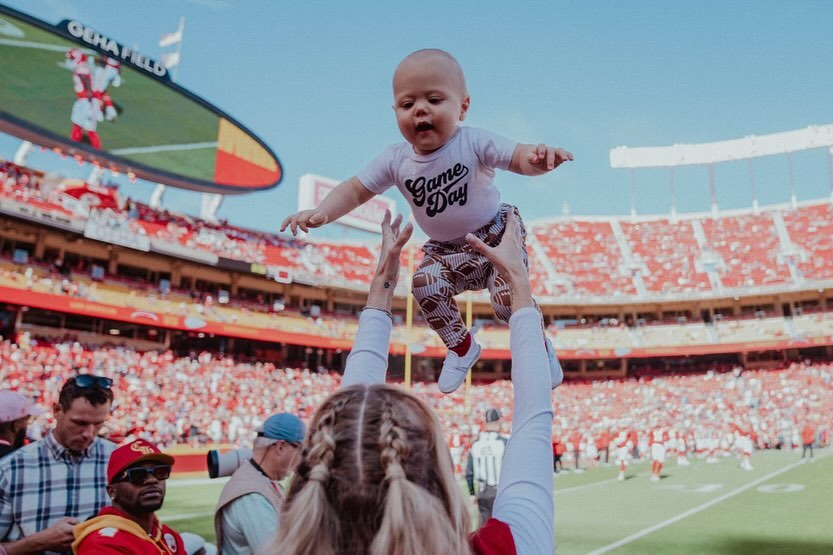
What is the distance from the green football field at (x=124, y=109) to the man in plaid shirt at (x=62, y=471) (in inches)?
1004

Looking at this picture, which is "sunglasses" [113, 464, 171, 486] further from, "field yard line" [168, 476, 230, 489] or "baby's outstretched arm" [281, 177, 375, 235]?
"field yard line" [168, 476, 230, 489]

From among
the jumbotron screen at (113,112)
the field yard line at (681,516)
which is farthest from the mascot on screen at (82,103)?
the field yard line at (681,516)

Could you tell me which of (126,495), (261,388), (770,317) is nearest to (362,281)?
(261,388)

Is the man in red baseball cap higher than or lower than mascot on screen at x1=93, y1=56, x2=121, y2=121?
lower

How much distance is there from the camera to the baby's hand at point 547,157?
2221 millimetres

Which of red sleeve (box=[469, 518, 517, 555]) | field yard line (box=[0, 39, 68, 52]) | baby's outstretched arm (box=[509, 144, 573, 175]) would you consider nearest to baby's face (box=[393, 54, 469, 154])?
baby's outstretched arm (box=[509, 144, 573, 175])

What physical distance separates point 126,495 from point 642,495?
13.3m

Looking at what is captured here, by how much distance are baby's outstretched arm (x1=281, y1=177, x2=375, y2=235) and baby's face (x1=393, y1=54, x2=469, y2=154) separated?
15.0 inches

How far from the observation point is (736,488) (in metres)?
14.3

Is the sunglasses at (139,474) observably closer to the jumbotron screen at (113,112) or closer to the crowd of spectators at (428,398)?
the crowd of spectators at (428,398)

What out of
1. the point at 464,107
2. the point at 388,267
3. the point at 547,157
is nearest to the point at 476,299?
the point at 464,107

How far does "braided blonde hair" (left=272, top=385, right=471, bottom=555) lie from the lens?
1102mm

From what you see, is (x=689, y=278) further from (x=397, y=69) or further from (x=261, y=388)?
(x=397, y=69)

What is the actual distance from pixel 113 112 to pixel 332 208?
2931 cm
